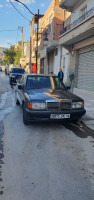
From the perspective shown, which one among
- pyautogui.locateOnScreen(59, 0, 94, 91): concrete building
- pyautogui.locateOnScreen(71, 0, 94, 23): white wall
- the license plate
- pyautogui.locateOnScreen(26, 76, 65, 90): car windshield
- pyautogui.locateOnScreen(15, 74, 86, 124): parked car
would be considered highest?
pyautogui.locateOnScreen(71, 0, 94, 23): white wall

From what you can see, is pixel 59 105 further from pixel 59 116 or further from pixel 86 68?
pixel 86 68

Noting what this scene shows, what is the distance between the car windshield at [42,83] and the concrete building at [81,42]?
4741 mm

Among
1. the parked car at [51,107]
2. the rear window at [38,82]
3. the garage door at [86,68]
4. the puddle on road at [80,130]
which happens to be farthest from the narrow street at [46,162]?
the garage door at [86,68]

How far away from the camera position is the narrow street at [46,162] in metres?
2.12

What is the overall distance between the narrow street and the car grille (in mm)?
614

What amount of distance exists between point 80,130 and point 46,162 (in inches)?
75.9

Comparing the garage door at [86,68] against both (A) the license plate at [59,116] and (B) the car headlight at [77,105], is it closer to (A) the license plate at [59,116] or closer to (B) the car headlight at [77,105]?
(B) the car headlight at [77,105]

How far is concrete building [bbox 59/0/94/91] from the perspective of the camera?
10117 millimetres

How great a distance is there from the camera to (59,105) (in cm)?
424

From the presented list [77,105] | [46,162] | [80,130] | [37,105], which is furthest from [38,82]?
[46,162]

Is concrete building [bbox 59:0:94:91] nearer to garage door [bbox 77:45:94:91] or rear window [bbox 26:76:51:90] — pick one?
garage door [bbox 77:45:94:91]

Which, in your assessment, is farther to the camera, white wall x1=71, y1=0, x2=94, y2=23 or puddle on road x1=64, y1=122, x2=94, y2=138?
white wall x1=71, y1=0, x2=94, y2=23

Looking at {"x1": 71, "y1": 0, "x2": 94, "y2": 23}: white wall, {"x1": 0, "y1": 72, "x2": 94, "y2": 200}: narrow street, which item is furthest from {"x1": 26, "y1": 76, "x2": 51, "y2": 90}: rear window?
{"x1": 71, "y1": 0, "x2": 94, "y2": 23}: white wall

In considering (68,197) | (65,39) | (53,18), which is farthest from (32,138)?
(53,18)
